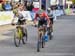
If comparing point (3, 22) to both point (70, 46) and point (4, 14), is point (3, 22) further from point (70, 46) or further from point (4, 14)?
point (70, 46)

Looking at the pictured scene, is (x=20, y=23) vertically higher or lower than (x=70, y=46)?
higher

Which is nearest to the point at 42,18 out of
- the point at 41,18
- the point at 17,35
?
the point at 41,18

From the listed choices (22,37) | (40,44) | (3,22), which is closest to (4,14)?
(3,22)

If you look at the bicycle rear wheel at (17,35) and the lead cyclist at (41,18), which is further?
the bicycle rear wheel at (17,35)

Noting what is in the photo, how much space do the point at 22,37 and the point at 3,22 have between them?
13.4 meters

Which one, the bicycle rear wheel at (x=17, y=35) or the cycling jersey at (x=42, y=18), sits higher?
the cycling jersey at (x=42, y=18)

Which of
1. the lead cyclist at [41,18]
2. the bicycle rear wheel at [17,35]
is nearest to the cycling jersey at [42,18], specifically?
the lead cyclist at [41,18]

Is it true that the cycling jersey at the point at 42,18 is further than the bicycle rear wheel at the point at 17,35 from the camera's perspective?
No

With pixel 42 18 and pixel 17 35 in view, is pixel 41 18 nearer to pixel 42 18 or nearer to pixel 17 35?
pixel 42 18

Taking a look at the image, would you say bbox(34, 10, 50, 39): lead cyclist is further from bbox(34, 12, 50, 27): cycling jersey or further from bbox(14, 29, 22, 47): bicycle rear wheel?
bbox(14, 29, 22, 47): bicycle rear wheel

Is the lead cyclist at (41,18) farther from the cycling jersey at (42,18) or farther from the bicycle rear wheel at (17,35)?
the bicycle rear wheel at (17,35)

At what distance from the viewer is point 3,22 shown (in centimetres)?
3061

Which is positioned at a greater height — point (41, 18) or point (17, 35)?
point (41, 18)

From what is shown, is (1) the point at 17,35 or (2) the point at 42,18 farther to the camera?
(1) the point at 17,35
